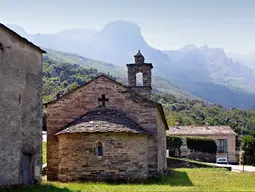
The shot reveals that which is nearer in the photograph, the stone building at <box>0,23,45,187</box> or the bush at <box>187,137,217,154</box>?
the stone building at <box>0,23,45,187</box>

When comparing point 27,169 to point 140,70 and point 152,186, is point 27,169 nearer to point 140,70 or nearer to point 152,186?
point 152,186

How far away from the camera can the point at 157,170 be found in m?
22.8

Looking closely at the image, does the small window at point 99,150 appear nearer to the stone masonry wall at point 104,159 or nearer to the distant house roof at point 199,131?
the stone masonry wall at point 104,159

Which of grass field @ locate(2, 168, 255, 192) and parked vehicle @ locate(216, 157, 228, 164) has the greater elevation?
grass field @ locate(2, 168, 255, 192)

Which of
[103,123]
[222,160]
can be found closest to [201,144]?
[222,160]

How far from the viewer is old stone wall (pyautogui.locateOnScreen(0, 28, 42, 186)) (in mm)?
16453

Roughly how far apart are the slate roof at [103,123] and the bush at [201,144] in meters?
28.7

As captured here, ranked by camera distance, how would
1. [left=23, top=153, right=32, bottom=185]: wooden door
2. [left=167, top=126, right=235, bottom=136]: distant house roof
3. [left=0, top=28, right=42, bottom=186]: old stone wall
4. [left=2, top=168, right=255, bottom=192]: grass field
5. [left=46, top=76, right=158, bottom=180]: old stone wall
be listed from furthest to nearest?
[left=167, top=126, right=235, bottom=136]: distant house roof, [left=46, top=76, right=158, bottom=180]: old stone wall, [left=23, top=153, right=32, bottom=185]: wooden door, [left=2, top=168, right=255, bottom=192]: grass field, [left=0, top=28, right=42, bottom=186]: old stone wall

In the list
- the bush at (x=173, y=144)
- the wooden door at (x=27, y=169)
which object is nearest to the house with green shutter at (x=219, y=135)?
the bush at (x=173, y=144)

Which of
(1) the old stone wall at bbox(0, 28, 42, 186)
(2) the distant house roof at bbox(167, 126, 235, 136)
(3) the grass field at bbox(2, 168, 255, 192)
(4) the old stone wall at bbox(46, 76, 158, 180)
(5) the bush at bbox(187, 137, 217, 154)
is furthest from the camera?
(2) the distant house roof at bbox(167, 126, 235, 136)

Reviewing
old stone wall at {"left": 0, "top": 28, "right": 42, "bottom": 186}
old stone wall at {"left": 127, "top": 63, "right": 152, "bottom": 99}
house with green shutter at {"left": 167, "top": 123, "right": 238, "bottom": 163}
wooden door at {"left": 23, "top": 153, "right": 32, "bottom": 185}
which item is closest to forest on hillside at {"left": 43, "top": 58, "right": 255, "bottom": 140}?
house with green shutter at {"left": 167, "top": 123, "right": 238, "bottom": 163}

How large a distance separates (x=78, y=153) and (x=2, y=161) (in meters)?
5.80

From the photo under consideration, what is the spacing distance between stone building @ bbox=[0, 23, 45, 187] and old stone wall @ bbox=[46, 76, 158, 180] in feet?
11.5

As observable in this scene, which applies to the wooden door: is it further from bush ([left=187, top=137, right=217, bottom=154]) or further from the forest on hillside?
the forest on hillside
